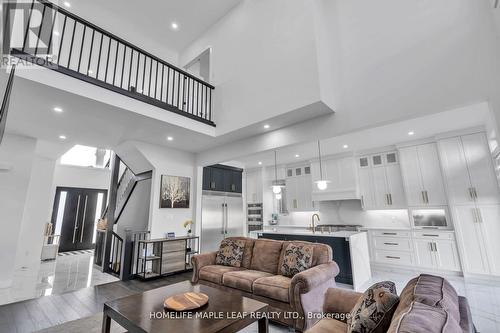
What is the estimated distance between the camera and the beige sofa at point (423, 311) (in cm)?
90

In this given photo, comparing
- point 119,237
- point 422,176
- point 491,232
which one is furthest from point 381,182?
point 119,237

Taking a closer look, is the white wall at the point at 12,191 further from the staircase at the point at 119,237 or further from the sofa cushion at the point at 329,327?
the sofa cushion at the point at 329,327

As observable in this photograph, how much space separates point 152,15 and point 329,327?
6.40 meters

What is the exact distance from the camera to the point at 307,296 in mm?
2584

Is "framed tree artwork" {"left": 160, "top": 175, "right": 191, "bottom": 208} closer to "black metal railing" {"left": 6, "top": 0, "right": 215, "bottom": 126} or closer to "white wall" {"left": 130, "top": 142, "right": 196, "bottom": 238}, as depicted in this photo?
"white wall" {"left": 130, "top": 142, "right": 196, "bottom": 238}

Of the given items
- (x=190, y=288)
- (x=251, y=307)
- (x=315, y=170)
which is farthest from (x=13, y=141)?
(x=315, y=170)

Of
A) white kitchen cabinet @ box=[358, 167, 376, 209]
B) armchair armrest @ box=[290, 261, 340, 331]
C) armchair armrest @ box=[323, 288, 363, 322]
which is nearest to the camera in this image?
armchair armrest @ box=[323, 288, 363, 322]

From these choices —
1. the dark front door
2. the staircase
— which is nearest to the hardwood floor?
the staircase

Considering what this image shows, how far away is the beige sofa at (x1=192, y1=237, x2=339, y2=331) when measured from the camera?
2.54 metres

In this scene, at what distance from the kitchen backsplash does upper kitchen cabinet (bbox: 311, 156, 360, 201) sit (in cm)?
51

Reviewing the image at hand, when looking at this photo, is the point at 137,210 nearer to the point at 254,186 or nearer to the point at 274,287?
the point at 254,186

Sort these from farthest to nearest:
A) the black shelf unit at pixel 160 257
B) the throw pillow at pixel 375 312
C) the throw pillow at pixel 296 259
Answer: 1. the black shelf unit at pixel 160 257
2. the throw pillow at pixel 296 259
3. the throw pillow at pixel 375 312

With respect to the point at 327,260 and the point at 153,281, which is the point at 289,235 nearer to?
the point at 327,260

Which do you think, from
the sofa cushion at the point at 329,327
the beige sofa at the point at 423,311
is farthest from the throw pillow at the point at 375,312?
the sofa cushion at the point at 329,327
